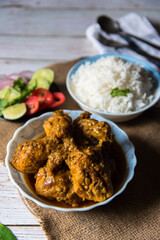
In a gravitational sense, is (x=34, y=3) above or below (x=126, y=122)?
above

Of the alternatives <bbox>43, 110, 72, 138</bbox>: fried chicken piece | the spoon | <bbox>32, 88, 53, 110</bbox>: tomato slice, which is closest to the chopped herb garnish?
<bbox>32, 88, 53, 110</bbox>: tomato slice

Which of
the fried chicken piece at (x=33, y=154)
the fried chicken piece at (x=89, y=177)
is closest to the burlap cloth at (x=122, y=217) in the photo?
the fried chicken piece at (x=89, y=177)

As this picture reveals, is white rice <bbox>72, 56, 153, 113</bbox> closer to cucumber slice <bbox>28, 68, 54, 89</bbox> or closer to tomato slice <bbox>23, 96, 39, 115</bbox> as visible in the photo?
cucumber slice <bbox>28, 68, 54, 89</bbox>

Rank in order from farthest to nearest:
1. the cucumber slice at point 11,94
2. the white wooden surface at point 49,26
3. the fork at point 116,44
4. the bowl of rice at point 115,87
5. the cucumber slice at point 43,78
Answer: the white wooden surface at point 49,26 → the fork at point 116,44 → the cucumber slice at point 43,78 → the cucumber slice at point 11,94 → the bowl of rice at point 115,87

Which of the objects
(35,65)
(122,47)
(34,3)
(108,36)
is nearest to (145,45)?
(122,47)

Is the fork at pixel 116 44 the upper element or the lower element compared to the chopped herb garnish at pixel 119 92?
upper

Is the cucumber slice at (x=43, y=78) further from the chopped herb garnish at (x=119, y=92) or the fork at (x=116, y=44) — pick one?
the fork at (x=116, y=44)

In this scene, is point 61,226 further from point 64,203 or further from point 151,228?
point 151,228

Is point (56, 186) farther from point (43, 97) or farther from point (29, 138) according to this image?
point (43, 97)
